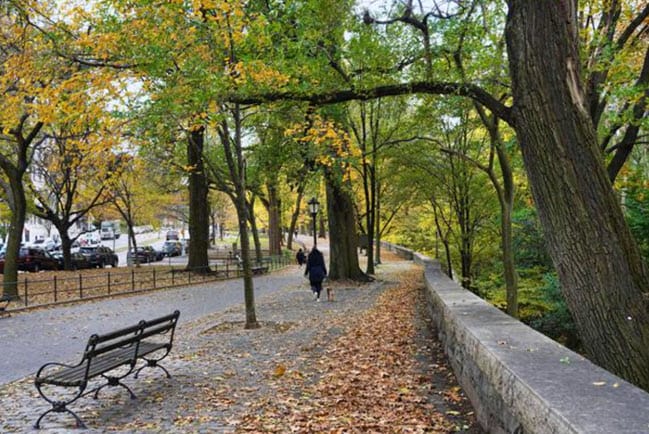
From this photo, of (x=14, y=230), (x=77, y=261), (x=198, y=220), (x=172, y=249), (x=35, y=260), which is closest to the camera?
(x=14, y=230)

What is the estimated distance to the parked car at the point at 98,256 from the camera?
3862 centimetres

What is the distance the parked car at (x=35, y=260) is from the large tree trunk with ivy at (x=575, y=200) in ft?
114

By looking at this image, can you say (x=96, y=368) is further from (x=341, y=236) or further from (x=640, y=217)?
(x=341, y=236)

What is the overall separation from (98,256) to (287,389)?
3567cm

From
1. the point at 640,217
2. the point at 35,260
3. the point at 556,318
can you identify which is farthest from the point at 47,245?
the point at 640,217

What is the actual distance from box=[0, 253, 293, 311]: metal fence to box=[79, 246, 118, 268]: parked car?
10.9 m

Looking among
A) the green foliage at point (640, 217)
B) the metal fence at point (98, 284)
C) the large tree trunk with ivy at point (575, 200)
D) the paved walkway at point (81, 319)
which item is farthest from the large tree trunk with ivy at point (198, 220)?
the large tree trunk with ivy at point (575, 200)

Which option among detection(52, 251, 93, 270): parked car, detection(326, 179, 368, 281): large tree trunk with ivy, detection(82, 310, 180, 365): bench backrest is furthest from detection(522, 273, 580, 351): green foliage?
detection(52, 251, 93, 270): parked car

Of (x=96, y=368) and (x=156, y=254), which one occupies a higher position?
(x=156, y=254)

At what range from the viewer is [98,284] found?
Result: 23875mm

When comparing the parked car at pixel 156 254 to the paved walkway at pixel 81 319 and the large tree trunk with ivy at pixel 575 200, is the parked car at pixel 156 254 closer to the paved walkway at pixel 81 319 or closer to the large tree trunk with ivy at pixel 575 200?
the paved walkway at pixel 81 319

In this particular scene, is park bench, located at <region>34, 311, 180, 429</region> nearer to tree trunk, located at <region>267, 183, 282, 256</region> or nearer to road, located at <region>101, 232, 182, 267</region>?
road, located at <region>101, 232, 182, 267</region>

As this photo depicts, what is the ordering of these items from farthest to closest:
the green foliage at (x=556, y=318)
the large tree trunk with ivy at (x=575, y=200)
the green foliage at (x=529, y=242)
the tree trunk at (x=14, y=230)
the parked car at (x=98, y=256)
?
the parked car at (x=98, y=256), the green foliage at (x=529, y=242), the tree trunk at (x=14, y=230), the green foliage at (x=556, y=318), the large tree trunk with ivy at (x=575, y=200)

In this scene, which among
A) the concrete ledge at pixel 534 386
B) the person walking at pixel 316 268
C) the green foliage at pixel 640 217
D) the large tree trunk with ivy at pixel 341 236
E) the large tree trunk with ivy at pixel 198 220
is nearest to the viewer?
the concrete ledge at pixel 534 386
